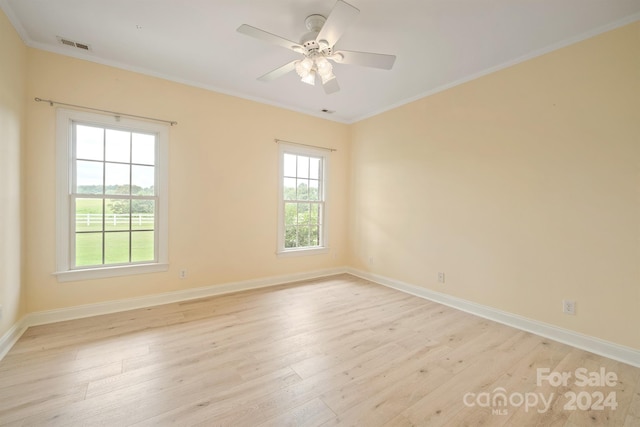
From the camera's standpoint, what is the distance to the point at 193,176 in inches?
136

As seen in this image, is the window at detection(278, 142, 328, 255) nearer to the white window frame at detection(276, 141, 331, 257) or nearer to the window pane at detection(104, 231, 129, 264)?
the white window frame at detection(276, 141, 331, 257)

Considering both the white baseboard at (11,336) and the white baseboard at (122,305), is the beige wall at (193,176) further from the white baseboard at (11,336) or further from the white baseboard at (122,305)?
the white baseboard at (11,336)

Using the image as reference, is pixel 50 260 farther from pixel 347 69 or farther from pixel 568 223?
pixel 568 223

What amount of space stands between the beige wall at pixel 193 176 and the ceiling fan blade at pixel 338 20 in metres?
2.13

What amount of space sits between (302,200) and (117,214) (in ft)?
8.18

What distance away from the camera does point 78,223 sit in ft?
9.46

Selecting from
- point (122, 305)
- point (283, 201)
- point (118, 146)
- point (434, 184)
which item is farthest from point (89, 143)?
point (434, 184)

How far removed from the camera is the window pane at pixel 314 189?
465 centimetres

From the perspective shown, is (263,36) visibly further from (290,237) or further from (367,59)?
(290,237)

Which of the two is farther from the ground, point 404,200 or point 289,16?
point 289,16

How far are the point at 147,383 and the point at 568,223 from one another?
146 inches

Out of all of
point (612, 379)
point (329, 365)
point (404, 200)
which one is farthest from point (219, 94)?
point (612, 379)

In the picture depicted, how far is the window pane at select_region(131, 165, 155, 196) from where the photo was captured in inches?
124

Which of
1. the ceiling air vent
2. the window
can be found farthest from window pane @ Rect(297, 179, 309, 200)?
the ceiling air vent
